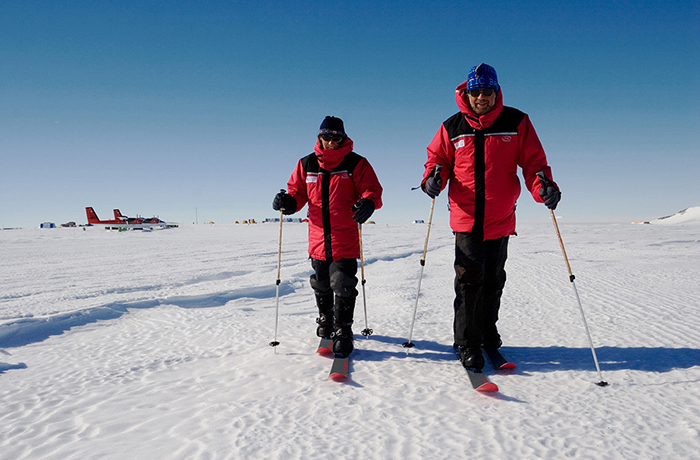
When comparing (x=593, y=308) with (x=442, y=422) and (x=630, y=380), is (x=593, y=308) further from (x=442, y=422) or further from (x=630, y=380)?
(x=442, y=422)

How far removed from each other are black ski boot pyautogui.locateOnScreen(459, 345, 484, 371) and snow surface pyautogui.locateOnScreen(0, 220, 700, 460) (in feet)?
0.32

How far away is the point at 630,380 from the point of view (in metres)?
2.50

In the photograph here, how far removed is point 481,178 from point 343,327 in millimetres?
1586

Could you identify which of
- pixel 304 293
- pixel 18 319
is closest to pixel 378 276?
pixel 304 293

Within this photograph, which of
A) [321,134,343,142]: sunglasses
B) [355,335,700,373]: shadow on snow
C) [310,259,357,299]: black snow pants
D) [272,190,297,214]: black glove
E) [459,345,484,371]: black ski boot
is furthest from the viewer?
[272,190,297,214]: black glove

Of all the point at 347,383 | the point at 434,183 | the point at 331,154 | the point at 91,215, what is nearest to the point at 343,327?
the point at 347,383

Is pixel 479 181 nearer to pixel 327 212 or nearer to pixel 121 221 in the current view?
pixel 327 212

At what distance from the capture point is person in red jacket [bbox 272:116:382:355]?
322cm

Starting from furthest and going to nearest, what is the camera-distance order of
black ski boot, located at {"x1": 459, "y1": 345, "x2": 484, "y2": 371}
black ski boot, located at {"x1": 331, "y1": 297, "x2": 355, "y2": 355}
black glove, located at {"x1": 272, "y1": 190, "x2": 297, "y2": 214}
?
black glove, located at {"x1": 272, "y1": 190, "x2": 297, "y2": 214}
black ski boot, located at {"x1": 331, "y1": 297, "x2": 355, "y2": 355}
black ski boot, located at {"x1": 459, "y1": 345, "x2": 484, "y2": 371}

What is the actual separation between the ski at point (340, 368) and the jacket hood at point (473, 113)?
198 centimetres

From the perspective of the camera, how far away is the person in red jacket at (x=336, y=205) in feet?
10.6

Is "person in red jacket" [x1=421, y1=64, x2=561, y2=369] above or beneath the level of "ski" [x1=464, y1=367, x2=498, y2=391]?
above

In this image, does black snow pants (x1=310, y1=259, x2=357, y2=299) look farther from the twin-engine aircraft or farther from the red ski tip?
the twin-engine aircraft

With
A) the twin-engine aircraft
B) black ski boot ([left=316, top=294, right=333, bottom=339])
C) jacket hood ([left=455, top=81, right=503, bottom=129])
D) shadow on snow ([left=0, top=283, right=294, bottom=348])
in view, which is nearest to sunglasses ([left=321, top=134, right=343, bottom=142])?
jacket hood ([left=455, top=81, right=503, bottom=129])
